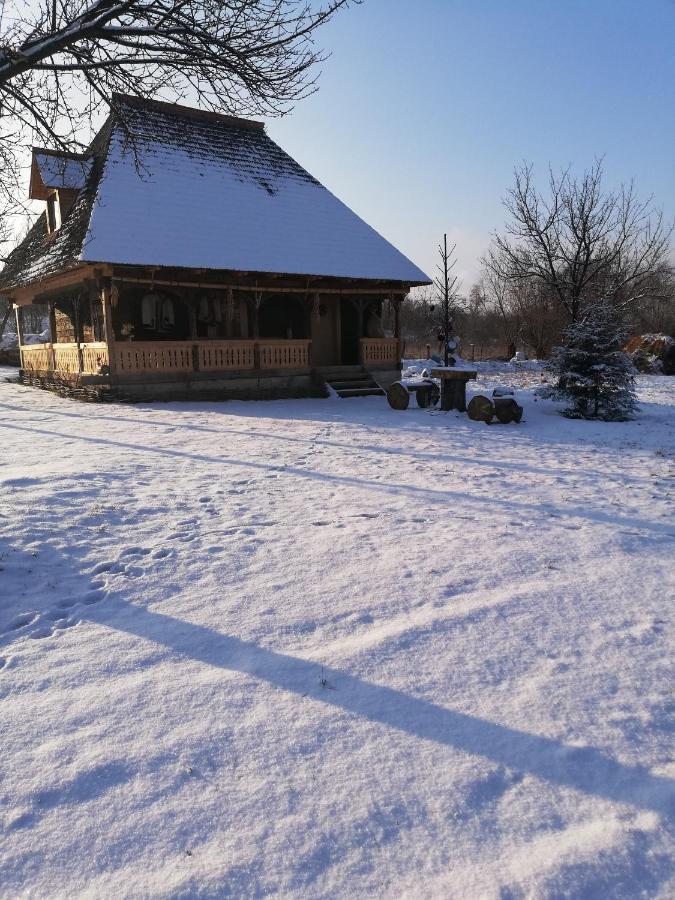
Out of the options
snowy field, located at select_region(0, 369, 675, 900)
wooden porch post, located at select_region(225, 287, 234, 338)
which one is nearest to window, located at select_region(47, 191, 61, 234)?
wooden porch post, located at select_region(225, 287, 234, 338)

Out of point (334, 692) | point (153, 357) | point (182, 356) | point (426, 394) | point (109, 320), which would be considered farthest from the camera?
point (182, 356)

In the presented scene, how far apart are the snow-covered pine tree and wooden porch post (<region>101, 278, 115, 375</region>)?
9.77 meters

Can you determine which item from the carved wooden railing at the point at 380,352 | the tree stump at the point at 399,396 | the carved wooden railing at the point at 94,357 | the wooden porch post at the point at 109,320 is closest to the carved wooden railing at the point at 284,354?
the carved wooden railing at the point at 380,352

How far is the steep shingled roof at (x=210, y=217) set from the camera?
43.8 feet

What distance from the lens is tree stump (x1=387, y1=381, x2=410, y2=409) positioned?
1328 centimetres

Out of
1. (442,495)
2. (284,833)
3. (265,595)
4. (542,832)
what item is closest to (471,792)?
(542,832)

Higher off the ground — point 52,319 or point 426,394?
point 52,319

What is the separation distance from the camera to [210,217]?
589 inches

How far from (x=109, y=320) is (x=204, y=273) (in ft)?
8.41

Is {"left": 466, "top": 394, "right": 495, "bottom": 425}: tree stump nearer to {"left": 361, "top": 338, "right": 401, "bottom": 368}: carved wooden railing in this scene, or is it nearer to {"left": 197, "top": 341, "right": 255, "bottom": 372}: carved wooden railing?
{"left": 361, "top": 338, "right": 401, "bottom": 368}: carved wooden railing

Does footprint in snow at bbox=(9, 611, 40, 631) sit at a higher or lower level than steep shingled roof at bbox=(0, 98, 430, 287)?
lower

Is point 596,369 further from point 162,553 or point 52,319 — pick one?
point 52,319

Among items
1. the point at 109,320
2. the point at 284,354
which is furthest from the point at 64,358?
the point at 284,354

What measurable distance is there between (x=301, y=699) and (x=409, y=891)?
3.39 ft
